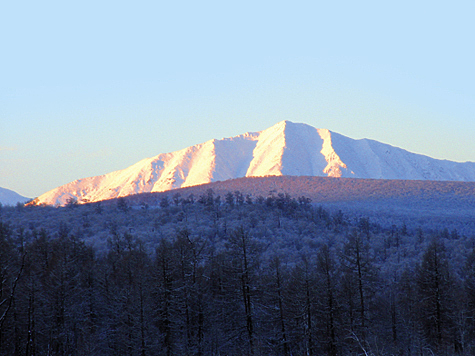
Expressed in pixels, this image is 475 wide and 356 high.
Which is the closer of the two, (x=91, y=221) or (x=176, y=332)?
(x=176, y=332)

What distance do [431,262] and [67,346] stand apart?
2741cm

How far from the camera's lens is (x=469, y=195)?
16362 centimetres

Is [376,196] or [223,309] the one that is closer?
[223,309]

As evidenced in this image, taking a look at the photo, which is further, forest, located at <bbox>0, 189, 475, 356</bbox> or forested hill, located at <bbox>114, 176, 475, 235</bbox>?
forested hill, located at <bbox>114, 176, 475, 235</bbox>

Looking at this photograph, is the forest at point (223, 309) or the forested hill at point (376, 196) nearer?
the forest at point (223, 309)

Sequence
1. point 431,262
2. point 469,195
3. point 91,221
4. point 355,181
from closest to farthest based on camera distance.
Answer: point 431,262 < point 91,221 < point 469,195 < point 355,181

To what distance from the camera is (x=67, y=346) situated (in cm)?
3350

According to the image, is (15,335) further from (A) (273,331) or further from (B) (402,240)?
(B) (402,240)

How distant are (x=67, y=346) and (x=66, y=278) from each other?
523 centimetres

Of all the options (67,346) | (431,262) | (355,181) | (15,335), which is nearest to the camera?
(15,335)

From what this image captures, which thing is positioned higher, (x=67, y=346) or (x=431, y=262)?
(x=431, y=262)

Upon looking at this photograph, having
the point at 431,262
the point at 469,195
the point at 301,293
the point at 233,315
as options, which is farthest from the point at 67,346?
the point at 469,195

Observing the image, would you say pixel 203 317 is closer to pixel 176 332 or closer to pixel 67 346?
pixel 176 332

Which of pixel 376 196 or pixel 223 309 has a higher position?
pixel 376 196
